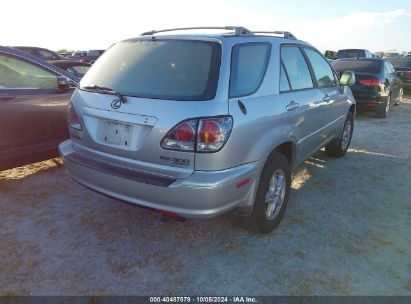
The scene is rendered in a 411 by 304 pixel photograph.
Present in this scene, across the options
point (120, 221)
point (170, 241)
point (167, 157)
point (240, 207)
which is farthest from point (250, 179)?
point (120, 221)

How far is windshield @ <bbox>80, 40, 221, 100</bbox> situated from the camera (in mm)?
2527

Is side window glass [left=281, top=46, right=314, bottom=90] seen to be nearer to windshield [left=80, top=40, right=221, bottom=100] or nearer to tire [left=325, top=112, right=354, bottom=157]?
windshield [left=80, top=40, right=221, bottom=100]

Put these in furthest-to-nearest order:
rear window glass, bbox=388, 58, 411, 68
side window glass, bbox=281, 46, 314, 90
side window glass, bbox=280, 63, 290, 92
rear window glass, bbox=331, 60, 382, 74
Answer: rear window glass, bbox=388, 58, 411, 68
rear window glass, bbox=331, 60, 382, 74
side window glass, bbox=281, 46, 314, 90
side window glass, bbox=280, 63, 290, 92

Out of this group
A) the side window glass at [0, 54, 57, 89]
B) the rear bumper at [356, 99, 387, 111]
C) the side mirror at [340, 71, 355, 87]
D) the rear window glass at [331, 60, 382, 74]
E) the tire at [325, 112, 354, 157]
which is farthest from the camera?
the rear window glass at [331, 60, 382, 74]

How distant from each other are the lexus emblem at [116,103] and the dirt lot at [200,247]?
3.85 feet

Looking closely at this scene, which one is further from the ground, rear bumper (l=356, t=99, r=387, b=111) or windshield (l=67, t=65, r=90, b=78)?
windshield (l=67, t=65, r=90, b=78)

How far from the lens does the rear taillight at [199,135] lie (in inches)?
94.4

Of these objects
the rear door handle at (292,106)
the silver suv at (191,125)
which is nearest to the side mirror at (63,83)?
the silver suv at (191,125)

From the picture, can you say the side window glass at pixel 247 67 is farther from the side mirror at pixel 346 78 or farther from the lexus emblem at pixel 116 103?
the side mirror at pixel 346 78

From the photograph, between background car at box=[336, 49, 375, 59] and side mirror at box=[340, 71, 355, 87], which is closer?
side mirror at box=[340, 71, 355, 87]

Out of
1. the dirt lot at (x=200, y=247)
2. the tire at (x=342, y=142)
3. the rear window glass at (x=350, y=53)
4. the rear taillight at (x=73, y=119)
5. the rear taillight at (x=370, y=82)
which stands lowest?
the dirt lot at (x=200, y=247)

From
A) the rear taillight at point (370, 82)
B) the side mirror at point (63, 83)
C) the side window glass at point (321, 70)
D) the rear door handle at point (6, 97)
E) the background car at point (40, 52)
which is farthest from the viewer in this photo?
the background car at point (40, 52)

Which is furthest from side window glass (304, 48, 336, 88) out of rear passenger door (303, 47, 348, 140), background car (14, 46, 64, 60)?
background car (14, 46, 64, 60)

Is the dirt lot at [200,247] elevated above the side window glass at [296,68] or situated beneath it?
situated beneath
